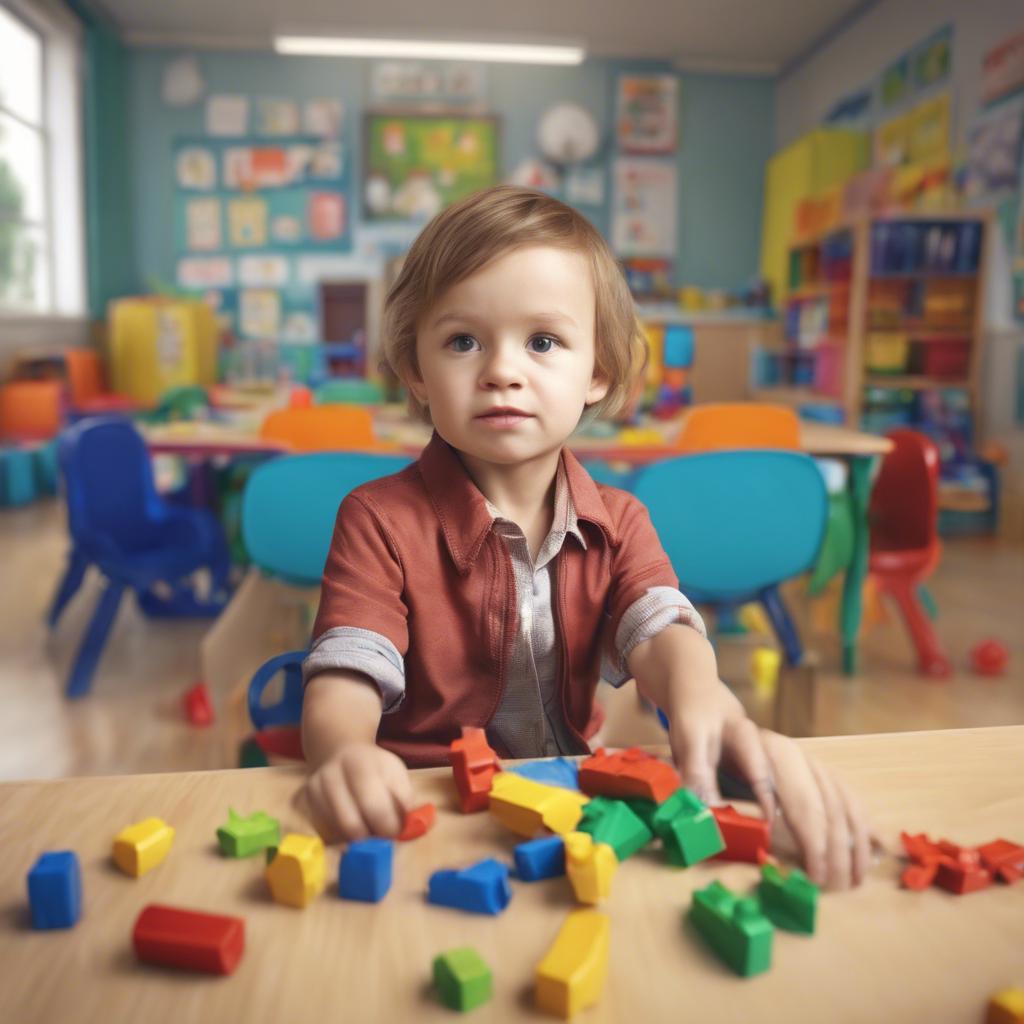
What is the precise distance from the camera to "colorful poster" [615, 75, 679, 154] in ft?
25.2

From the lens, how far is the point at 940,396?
16.6 ft

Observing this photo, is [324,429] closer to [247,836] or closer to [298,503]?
[298,503]

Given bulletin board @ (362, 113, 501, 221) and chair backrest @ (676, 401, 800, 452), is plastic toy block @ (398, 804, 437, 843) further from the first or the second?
bulletin board @ (362, 113, 501, 221)

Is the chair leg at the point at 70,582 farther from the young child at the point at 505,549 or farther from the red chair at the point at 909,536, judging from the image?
the young child at the point at 505,549

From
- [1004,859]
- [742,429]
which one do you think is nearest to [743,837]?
[1004,859]

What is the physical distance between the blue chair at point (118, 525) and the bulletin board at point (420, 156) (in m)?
5.19

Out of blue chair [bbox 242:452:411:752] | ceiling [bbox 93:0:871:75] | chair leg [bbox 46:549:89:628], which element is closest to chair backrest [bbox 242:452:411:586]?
blue chair [bbox 242:452:411:752]

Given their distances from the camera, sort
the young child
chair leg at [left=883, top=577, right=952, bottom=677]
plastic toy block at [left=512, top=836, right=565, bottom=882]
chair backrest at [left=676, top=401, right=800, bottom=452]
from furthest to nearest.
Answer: chair leg at [left=883, top=577, right=952, bottom=677] < chair backrest at [left=676, top=401, right=800, bottom=452] < the young child < plastic toy block at [left=512, top=836, right=565, bottom=882]

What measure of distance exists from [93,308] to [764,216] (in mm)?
5247

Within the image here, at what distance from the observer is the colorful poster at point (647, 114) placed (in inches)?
302

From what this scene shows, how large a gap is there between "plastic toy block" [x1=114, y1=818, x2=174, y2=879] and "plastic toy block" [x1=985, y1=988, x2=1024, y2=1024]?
1.28ft

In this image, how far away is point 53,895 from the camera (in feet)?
1.46

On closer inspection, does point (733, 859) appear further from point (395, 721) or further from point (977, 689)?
point (977, 689)

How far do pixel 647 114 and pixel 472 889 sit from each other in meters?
8.04
